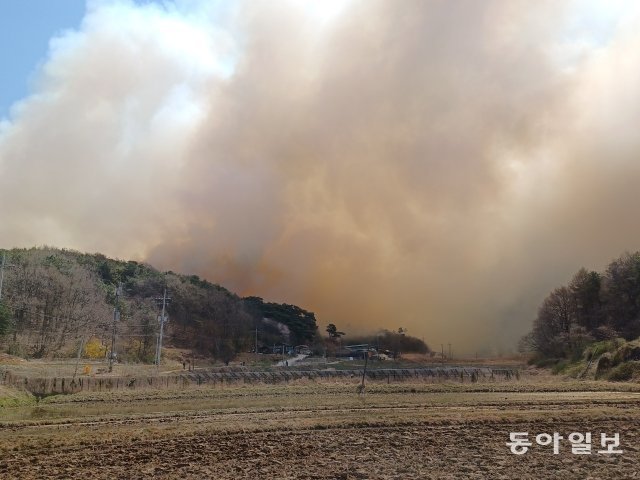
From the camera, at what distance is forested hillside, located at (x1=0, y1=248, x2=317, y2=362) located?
3816 inches

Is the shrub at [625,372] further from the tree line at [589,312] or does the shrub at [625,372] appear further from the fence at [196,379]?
the tree line at [589,312]

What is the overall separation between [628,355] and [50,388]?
198 ft

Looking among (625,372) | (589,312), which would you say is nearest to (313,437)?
(625,372)

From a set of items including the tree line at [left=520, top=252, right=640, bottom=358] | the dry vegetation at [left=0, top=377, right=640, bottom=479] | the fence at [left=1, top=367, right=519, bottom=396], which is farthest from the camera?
the tree line at [left=520, top=252, right=640, bottom=358]

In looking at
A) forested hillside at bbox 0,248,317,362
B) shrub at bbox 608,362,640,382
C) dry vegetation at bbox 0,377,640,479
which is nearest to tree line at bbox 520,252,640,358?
shrub at bbox 608,362,640,382

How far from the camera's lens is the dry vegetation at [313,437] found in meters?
18.1

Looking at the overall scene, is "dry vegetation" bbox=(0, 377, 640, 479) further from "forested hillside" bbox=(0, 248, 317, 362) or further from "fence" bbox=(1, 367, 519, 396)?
"forested hillside" bbox=(0, 248, 317, 362)

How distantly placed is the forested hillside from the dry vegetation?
4593 centimetres

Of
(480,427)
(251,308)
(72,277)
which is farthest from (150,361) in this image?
(480,427)

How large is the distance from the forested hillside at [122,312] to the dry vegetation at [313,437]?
45935mm

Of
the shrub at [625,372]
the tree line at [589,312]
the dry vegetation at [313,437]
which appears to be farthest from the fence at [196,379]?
the tree line at [589,312]

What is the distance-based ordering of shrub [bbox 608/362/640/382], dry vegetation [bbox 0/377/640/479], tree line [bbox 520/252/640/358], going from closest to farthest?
dry vegetation [bbox 0/377/640/479] → shrub [bbox 608/362/640/382] → tree line [bbox 520/252/640/358]

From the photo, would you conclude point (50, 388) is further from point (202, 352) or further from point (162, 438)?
point (202, 352)

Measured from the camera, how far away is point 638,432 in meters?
23.3
